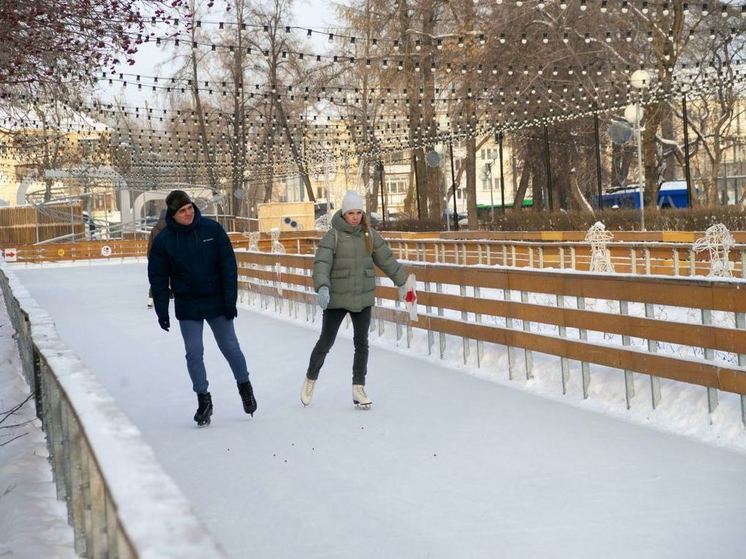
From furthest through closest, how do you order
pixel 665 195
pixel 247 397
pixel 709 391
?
pixel 665 195 → pixel 247 397 → pixel 709 391

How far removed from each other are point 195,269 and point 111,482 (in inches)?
248

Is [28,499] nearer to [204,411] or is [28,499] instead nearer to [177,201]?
[204,411]

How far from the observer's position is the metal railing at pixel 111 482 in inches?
90.4

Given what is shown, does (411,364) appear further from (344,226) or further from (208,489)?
(208,489)

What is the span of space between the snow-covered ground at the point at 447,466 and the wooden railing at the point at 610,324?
31 cm

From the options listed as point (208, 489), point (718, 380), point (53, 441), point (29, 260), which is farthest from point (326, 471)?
point (29, 260)

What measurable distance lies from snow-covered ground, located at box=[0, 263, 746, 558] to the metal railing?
3.88ft

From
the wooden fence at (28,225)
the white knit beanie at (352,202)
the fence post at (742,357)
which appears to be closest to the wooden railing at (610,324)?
the fence post at (742,357)

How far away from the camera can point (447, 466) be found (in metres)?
7.36

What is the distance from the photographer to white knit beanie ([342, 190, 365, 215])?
→ 9.50m

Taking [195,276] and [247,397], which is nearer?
[195,276]

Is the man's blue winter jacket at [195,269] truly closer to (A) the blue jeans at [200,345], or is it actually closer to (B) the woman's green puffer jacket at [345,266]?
A: (A) the blue jeans at [200,345]

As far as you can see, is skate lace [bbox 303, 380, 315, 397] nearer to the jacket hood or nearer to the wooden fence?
the jacket hood

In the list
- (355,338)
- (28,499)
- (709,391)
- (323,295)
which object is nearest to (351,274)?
(323,295)
